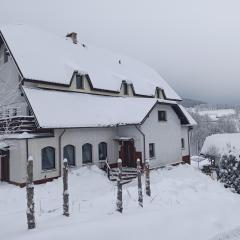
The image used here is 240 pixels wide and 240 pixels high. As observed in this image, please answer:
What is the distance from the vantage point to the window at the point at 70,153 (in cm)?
2077

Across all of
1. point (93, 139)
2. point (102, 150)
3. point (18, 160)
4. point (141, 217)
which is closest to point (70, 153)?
point (93, 139)

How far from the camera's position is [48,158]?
772 inches

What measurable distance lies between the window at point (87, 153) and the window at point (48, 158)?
2.74 meters

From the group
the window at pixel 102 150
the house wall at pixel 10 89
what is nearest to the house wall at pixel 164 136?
the window at pixel 102 150

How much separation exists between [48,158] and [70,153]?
6.37 feet

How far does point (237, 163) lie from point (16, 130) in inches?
556

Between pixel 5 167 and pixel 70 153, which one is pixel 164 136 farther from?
pixel 5 167

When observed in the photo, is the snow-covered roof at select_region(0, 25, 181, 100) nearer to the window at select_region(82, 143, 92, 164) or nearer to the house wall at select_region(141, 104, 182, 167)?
the house wall at select_region(141, 104, 182, 167)

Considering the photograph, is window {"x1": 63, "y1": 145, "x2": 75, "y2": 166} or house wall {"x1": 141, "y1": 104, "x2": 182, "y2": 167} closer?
window {"x1": 63, "y1": 145, "x2": 75, "y2": 166}

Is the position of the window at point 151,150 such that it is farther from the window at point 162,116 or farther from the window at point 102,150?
the window at point 102,150

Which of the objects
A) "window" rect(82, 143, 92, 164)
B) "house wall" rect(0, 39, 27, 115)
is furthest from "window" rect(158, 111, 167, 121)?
"house wall" rect(0, 39, 27, 115)

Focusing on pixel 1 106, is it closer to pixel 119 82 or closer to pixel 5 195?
pixel 5 195

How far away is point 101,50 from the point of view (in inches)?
1315

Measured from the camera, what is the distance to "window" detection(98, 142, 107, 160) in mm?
23156
